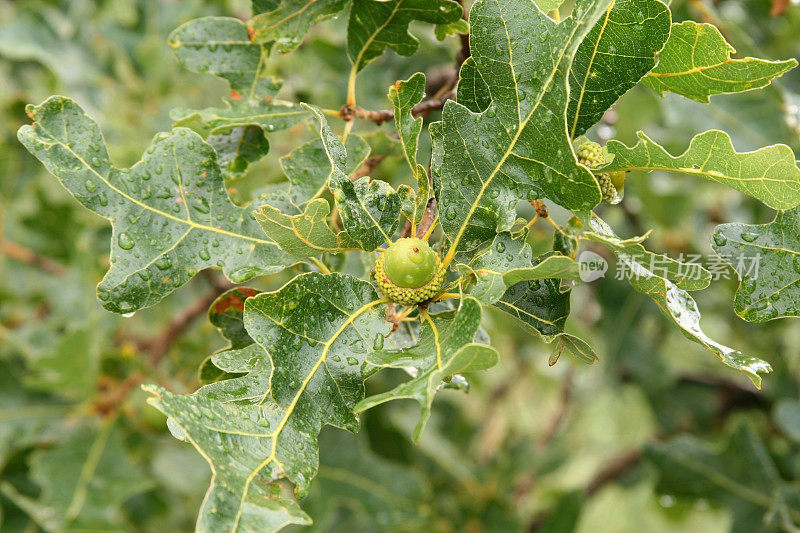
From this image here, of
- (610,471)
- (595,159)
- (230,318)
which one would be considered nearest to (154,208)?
(230,318)

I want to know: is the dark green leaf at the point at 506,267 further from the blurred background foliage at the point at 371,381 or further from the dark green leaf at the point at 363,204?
the blurred background foliage at the point at 371,381

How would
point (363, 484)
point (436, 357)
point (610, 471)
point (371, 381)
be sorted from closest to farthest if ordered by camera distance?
1. point (436, 357)
2. point (363, 484)
3. point (371, 381)
4. point (610, 471)

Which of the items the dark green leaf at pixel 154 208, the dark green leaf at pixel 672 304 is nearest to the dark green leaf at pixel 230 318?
the dark green leaf at pixel 154 208

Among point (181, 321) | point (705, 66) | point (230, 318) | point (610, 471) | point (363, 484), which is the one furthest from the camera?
point (610, 471)

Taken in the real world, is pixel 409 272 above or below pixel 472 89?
below

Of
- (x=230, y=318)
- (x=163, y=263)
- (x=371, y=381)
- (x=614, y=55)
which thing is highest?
(x=614, y=55)

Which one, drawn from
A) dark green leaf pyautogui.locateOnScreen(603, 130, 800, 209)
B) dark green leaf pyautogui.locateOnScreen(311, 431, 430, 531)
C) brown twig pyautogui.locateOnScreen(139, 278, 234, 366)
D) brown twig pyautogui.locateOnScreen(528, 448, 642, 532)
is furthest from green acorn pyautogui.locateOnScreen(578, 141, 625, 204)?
brown twig pyautogui.locateOnScreen(528, 448, 642, 532)

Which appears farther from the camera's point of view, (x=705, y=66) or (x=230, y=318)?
(x=230, y=318)

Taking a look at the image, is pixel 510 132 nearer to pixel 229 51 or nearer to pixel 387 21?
pixel 387 21
